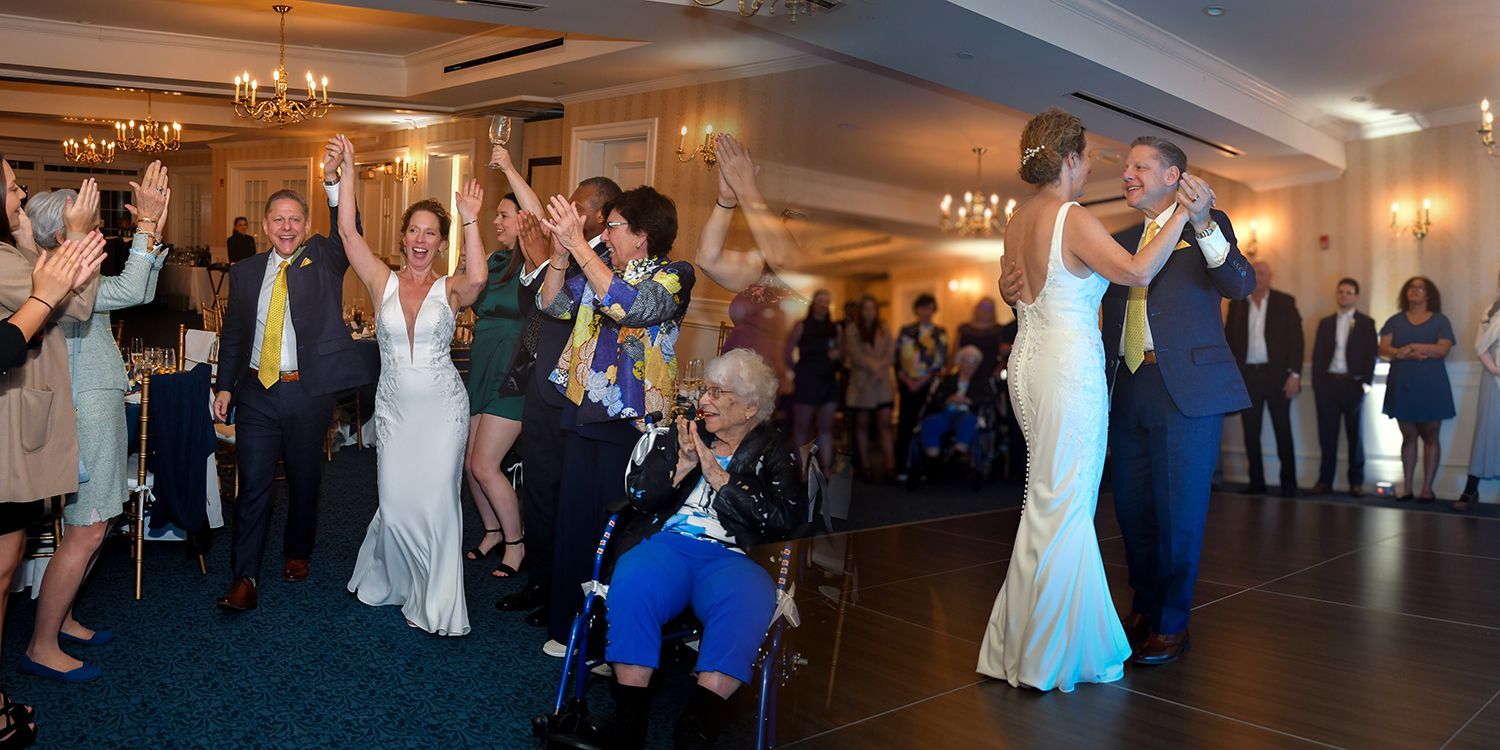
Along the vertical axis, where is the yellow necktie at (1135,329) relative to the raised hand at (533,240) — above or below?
below

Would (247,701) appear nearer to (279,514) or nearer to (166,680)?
(166,680)

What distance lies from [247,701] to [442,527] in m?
0.83

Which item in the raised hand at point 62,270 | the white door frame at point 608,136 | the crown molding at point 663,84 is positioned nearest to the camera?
the raised hand at point 62,270

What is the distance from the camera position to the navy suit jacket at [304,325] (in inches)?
141

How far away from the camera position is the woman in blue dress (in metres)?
7.58

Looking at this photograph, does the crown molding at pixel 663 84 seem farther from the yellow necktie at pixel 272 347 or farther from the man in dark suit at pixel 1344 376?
the man in dark suit at pixel 1344 376

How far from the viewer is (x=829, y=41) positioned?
4.84 m

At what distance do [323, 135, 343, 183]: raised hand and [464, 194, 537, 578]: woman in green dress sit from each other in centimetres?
61

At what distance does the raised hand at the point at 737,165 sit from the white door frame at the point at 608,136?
6.38m

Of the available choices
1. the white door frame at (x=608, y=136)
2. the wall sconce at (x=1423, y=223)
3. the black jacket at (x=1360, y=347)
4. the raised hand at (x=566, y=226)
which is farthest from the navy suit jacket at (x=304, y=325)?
the wall sconce at (x=1423, y=223)

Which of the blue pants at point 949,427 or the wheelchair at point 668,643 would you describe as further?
the blue pants at point 949,427

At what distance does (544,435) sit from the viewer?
11.2ft

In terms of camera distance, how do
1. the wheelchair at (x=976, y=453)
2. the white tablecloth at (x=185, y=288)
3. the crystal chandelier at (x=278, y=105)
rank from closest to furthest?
the wheelchair at (x=976, y=453) → the crystal chandelier at (x=278, y=105) → the white tablecloth at (x=185, y=288)

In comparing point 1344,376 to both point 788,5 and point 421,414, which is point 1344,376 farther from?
point 421,414
